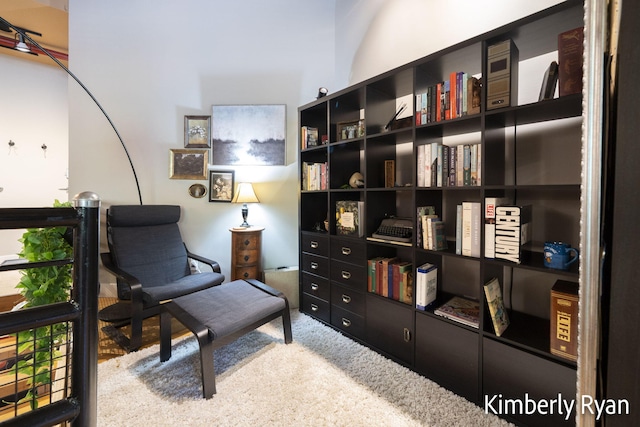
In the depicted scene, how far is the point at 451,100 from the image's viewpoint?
Result: 1.65m

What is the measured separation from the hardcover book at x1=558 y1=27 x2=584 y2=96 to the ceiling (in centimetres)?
500

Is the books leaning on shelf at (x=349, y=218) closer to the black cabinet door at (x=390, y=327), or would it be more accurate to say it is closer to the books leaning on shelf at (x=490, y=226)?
the black cabinet door at (x=390, y=327)

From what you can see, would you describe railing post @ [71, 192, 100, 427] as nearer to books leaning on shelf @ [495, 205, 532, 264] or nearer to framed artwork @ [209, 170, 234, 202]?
books leaning on shelf @ [495, 205, 532, 264]

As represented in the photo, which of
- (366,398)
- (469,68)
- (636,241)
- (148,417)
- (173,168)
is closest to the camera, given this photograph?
(636,241)

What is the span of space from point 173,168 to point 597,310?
351cm

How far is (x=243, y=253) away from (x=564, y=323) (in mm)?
2455

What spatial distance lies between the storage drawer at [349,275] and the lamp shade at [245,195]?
118 centimetres

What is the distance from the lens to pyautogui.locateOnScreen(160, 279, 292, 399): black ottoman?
1555mm

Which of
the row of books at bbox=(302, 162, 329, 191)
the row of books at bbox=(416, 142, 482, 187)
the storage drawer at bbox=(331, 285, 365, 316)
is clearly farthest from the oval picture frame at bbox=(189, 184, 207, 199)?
the row of books at bbox=(416, 142, 482, 187)

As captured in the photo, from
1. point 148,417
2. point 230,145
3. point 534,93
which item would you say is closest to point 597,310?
point 534,93

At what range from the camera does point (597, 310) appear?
50cm

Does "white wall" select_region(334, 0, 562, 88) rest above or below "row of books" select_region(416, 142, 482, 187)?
above

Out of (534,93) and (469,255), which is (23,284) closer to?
(469,255)

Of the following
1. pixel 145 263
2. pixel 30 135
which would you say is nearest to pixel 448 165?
pixel 145 263
